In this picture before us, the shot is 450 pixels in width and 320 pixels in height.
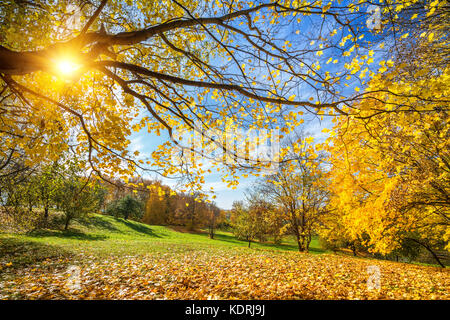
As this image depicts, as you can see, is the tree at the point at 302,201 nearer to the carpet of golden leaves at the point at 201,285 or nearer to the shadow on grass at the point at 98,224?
the carpet of golden leaves at the point at 201,285

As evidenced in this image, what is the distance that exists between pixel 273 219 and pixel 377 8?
44.2 ft

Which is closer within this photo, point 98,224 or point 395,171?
point 395,171

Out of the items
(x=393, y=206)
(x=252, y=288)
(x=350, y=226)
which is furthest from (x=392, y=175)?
(x=252, y=288)

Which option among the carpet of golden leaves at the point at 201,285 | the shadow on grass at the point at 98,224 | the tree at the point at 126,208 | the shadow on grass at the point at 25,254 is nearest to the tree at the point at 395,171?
the carpet of golden leaves at the point at 201,285

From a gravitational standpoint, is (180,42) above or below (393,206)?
above

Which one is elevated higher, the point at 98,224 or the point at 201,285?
the point at 201,285

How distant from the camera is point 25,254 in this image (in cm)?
751

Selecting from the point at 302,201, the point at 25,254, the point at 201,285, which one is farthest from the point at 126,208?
the point at 201,285

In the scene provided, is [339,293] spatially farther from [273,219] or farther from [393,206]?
[273,219]

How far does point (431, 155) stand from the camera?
21.1ft

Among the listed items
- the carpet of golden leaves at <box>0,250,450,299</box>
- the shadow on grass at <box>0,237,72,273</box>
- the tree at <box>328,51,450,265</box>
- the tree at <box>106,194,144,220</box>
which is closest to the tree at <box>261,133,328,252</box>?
the tree at <box>328,51,450,265</box>

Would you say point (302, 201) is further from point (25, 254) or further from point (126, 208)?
point (126, 208)

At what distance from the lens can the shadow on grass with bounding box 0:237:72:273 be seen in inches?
258

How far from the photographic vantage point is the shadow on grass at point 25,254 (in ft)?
21.5
